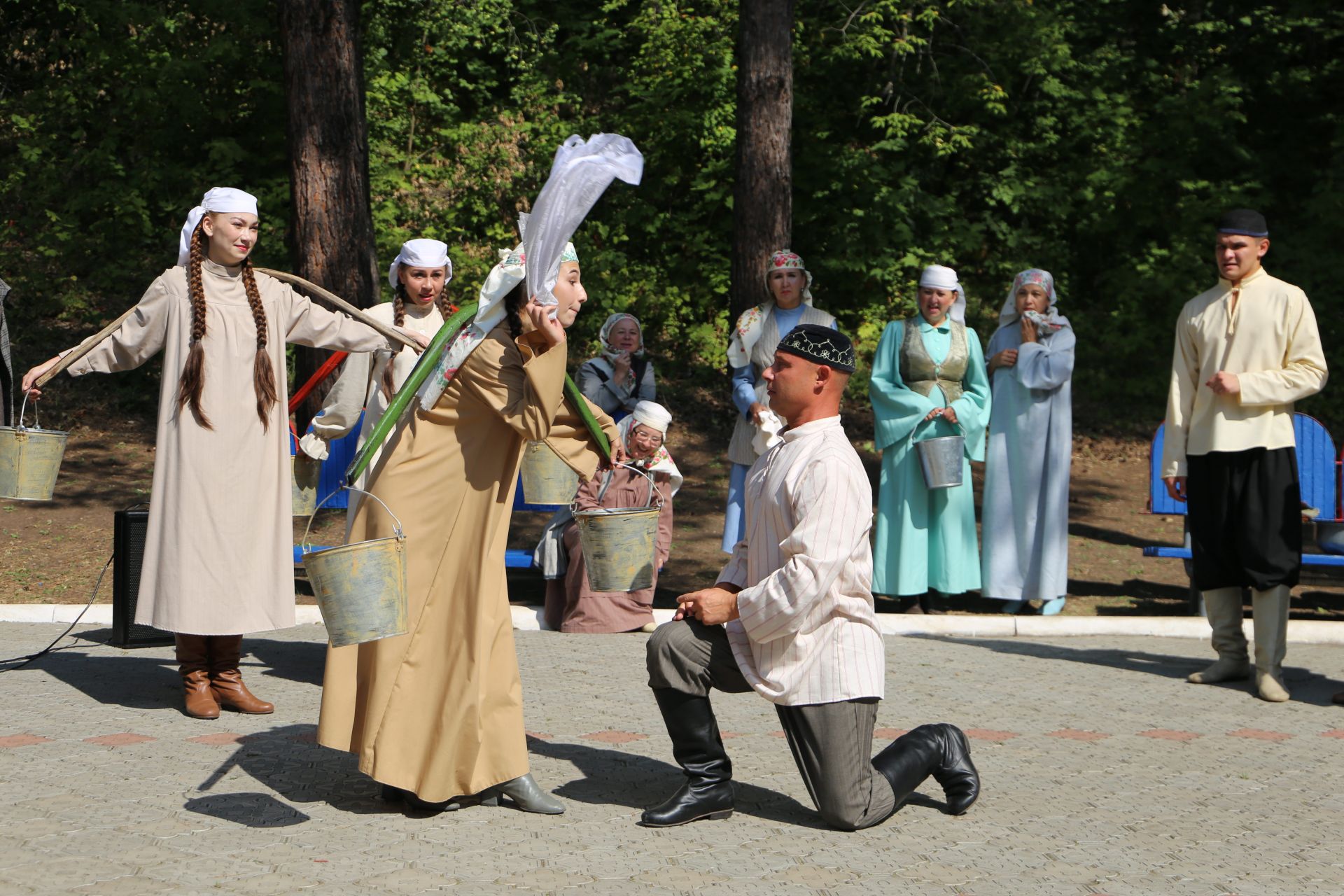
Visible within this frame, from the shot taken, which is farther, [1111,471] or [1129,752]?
[1111,471]

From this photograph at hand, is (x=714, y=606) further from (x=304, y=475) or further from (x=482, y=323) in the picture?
(x=304, y=475)

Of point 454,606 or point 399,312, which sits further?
point 399,312

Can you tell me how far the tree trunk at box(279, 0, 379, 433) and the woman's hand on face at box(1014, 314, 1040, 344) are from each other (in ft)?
16.0

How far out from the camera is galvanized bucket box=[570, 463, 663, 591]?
508cm

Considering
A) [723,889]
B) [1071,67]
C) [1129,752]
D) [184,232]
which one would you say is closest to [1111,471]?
[1071,67]

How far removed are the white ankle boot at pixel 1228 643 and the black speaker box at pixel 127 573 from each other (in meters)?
5.49

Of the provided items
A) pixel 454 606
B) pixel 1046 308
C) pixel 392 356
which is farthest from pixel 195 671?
pixel 1046 308

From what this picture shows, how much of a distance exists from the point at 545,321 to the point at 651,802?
1.82m

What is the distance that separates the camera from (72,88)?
17672 mm

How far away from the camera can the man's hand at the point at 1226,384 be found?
24.5 ft

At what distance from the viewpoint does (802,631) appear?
4.84 metres

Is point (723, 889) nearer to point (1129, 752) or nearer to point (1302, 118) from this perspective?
point (1129, 752)

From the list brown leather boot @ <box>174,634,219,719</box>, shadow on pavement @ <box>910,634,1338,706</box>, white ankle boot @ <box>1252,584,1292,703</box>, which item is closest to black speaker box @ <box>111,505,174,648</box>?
brown leather boot @ <box>174,634,219,719</box>

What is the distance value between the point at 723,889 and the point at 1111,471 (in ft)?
42.1
